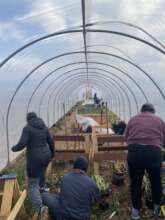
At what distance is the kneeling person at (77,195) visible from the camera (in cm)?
450

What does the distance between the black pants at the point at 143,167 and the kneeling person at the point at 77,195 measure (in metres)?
0.90

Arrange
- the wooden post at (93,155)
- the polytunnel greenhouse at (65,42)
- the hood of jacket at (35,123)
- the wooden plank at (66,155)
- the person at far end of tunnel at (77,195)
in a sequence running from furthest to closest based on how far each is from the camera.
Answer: the wooden plank at (66,155) → the wooden post at (93,155) → the polytunnel greenhouse at (65,42) → the hood of jacket at (35,123) → the person at far end of tunnel at (77,195)

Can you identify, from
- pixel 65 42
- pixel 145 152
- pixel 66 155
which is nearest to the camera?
pixel 145 152

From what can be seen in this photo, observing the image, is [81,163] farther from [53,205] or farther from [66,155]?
[66,155]

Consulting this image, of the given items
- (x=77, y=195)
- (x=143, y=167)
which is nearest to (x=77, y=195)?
(x=77, y=195)

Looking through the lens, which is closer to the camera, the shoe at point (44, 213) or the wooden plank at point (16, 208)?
the wooden plank at point (16, 208)

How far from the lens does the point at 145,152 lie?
17.2 feet

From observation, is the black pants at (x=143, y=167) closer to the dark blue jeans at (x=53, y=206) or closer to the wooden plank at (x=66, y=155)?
the dark blue jeans at (x=53, y=206)

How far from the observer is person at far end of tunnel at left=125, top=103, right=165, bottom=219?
5246mm

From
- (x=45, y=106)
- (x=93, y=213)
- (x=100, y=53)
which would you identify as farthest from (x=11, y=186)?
(x=45, y=106)

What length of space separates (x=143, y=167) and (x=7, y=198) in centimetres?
187

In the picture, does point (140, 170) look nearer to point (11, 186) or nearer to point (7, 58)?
point (11, 186)

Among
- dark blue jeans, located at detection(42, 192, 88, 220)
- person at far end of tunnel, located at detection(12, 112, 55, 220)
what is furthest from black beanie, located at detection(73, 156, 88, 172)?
person at far end of tunnel, located at detection(12, 112, 55, 220)

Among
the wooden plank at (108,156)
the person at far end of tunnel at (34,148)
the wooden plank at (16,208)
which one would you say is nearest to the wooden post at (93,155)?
the wooden plank at (108,156)
